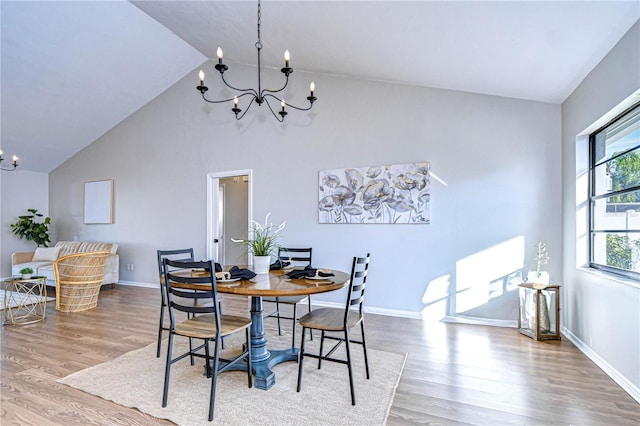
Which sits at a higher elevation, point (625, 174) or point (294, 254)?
point (625, 174)

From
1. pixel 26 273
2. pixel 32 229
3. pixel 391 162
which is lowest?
pixel 26 273

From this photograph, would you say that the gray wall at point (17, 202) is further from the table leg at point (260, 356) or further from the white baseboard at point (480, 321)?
the white baseboard at point (480, 321)

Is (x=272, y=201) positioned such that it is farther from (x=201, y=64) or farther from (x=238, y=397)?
(x=238, y=397)

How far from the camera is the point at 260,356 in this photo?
2.55m

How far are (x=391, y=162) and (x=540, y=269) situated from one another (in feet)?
6.73

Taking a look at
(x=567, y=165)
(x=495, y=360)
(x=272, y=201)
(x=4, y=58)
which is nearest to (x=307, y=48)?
→ (x=272, y=201)

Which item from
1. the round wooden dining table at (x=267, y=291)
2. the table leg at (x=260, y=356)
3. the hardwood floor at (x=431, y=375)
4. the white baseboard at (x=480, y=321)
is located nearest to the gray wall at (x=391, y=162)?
the white baseboard at (x=480, y=321)

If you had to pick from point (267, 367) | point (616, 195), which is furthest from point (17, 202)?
point (616, 195)

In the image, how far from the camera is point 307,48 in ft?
12.6

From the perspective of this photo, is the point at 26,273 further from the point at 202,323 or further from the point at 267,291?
the point at 267,291

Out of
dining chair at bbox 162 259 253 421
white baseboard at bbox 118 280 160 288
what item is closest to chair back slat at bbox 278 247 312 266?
dining chair at bbox 162 259 253 421

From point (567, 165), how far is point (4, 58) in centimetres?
709

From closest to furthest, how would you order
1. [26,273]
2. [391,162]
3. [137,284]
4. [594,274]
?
[594,274]
[26,273]
[391,162]
[137,284]

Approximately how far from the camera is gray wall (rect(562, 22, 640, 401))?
228 centimetres
